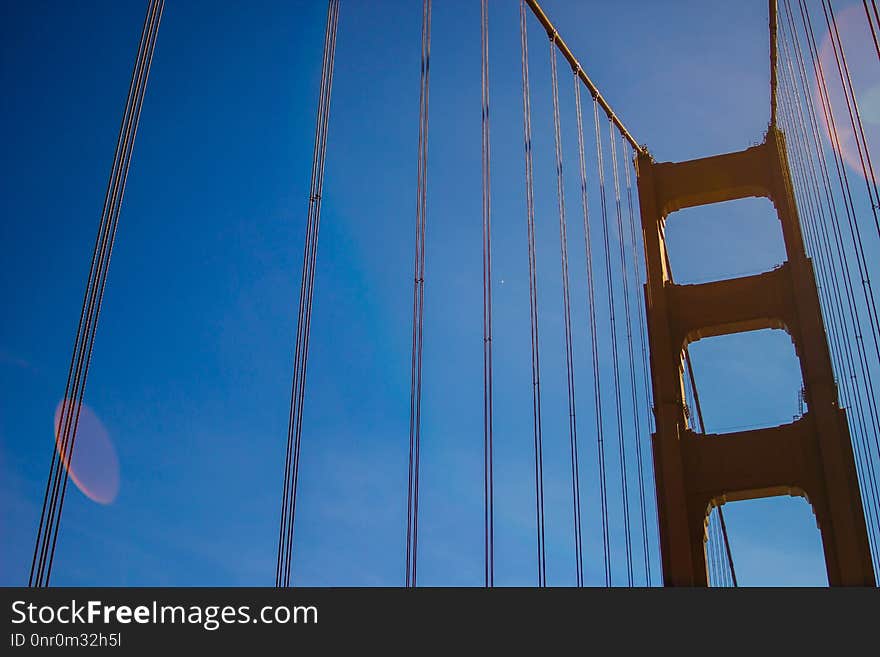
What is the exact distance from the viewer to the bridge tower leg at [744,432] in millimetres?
10156

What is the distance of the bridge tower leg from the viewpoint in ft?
33.3

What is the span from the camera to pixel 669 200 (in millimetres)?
13453

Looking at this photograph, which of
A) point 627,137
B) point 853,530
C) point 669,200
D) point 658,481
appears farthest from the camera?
point 627,137

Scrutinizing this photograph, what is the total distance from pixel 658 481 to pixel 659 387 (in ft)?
4.14

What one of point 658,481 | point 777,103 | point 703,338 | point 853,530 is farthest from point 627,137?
point 853,530

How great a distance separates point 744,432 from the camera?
11.1 m
